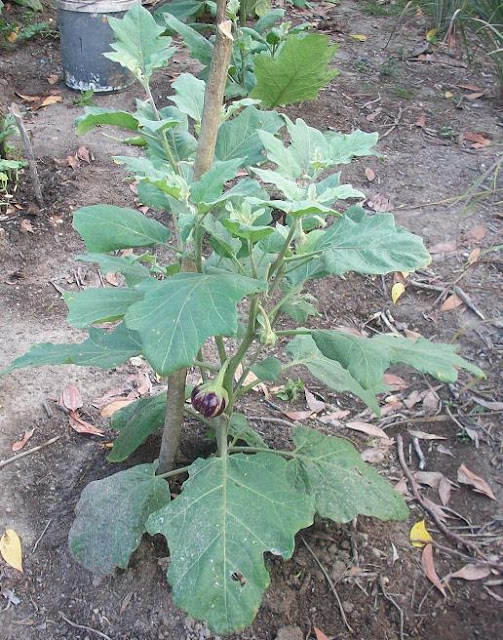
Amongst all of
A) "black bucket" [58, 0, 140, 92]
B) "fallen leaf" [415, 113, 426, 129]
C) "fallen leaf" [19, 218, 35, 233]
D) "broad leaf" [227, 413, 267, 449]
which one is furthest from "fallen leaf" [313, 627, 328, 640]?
"black bucket" [58, 0, 140, 92]

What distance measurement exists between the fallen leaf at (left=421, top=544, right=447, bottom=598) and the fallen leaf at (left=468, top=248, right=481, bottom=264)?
1.52 metres

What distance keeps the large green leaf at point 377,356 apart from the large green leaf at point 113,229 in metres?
0.45

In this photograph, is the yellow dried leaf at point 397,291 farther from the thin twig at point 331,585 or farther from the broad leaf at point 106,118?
the broad leaf at point 106,118

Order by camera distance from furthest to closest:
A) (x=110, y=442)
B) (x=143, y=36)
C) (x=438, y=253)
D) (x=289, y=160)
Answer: (x=438, y=253)
(x=110, y=442)
(x=143, y=36)
(x=289, y=160)

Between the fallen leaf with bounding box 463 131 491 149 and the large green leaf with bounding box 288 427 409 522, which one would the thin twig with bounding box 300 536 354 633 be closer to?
the large green leaf with bounding box 288 427 409 522

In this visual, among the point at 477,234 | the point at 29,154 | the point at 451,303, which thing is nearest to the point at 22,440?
the point at 29,154

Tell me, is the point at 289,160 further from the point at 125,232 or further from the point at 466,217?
the point at 466,217

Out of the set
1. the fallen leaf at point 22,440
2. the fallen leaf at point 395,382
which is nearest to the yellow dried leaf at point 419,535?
the fallen leaf at point 395,382

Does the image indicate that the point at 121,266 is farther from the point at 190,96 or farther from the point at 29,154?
the point at 29,154

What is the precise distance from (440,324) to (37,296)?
1.74 metres

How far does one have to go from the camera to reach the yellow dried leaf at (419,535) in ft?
6.62

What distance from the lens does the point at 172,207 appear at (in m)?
1.53

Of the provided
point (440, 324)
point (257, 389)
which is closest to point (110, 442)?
point (257, 389)

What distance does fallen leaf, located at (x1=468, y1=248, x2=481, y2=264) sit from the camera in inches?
122
